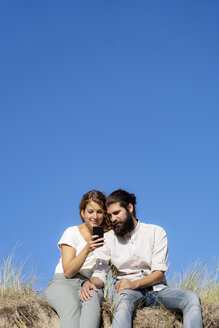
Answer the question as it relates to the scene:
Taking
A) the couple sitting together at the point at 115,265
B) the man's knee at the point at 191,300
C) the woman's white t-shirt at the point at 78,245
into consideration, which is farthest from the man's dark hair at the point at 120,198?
the man's knee at the point at 191,300

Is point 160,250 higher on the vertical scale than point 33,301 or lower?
higher

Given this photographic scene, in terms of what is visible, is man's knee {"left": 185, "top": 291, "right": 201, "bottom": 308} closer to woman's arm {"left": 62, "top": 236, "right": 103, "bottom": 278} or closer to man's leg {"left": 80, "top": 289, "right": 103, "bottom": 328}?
man's leg {"left": 80, "top": 289, "right": 103, "bottom": 328}

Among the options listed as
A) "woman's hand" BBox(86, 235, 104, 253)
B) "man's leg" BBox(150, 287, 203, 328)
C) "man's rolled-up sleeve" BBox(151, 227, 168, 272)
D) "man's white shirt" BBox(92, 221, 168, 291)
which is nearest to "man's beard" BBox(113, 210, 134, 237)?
"man's white shirt" BBox(92, 221, 168, 291)

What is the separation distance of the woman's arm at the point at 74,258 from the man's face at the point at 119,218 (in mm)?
280

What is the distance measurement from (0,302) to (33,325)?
1.93ft

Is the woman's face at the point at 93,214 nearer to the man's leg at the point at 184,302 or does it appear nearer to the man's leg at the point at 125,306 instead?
the man's leg at the point at 125,306

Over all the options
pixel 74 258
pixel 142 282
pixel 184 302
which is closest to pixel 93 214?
pixel 74 258

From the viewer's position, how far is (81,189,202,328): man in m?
5.50

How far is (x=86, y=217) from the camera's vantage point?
6137mm

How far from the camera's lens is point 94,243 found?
18.8ft

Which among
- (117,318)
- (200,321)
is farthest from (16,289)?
(200,321)

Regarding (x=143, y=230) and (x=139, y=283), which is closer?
(x=139, y=283)

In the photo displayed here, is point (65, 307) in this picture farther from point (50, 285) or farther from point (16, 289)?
point (16, 289)

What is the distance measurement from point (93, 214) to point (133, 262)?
0.85 metres
